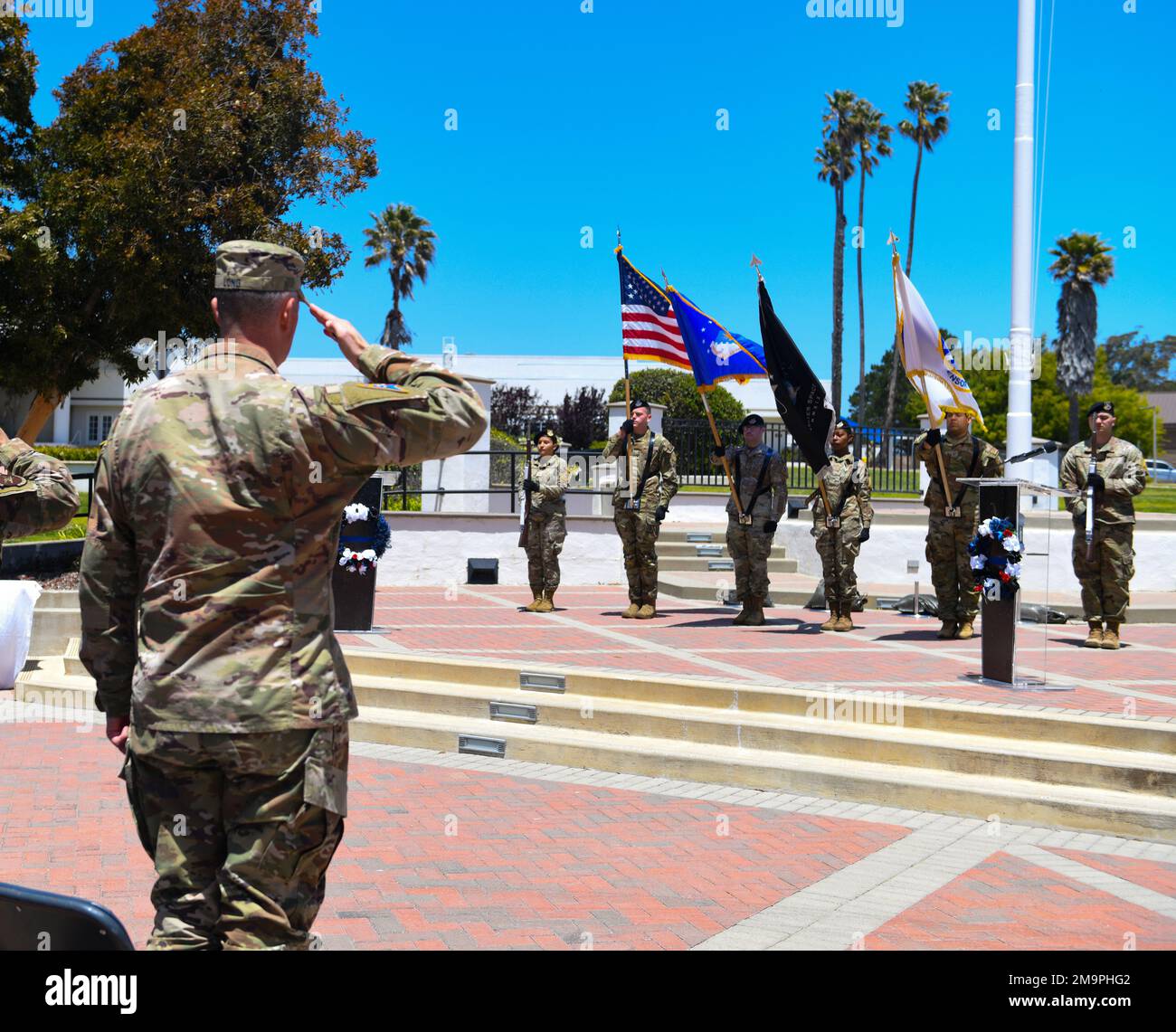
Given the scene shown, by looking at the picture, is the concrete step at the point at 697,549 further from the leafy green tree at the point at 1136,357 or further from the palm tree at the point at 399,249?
the leafy green tree at the point at 1136,357

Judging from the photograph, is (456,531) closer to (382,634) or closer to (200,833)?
(382,634)

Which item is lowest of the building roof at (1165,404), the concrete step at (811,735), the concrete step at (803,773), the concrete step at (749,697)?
the concrete step at (803,773)

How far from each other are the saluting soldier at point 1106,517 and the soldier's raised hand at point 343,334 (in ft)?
32.2

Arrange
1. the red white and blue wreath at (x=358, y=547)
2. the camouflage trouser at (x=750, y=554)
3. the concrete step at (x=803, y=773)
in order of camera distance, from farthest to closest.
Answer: the camouflage trouser at (x=750, y=554) → the red white and blue wreath at (x=358, y=547) → the concrete step at (x=803, y=773)

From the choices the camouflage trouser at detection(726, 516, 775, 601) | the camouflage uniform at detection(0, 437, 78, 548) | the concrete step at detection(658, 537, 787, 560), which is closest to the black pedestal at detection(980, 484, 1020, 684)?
the camouflage trouser at detection(726, 516, 775, 601)

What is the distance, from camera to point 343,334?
3273 millimetres

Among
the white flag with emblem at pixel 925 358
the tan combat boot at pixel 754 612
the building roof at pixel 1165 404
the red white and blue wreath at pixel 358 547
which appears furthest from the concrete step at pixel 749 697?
the building roof at pixel 1165 404

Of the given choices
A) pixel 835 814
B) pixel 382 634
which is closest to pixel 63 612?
pixel 382 634

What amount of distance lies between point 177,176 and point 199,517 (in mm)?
18129

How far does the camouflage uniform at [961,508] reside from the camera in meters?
11.9

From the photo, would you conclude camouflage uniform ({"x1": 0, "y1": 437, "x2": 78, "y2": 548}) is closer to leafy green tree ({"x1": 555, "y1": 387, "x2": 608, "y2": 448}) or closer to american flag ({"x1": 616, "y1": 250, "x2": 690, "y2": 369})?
american flag ({"x1": 616, "y1": 250, "x2": 690, "y2": 369})

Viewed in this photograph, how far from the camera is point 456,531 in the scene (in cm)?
1984

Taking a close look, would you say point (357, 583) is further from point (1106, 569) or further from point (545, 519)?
point (1106, 569)

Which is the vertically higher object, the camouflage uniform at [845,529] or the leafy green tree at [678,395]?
the leafy green tree at [678,395]
